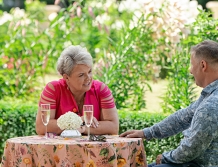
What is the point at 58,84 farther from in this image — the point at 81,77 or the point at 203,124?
the point at 203,124

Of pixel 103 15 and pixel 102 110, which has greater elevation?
pixel 103 15

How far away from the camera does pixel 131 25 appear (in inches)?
313

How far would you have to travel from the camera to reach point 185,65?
7.46m

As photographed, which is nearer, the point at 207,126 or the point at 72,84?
the point at 207,126

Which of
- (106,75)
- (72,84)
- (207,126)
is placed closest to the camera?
(207,126)

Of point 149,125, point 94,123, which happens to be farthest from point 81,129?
point 149,125

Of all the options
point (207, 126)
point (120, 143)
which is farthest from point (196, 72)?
point (120, 143)

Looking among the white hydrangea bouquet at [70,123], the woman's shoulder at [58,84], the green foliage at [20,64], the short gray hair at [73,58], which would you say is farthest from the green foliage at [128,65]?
the white hydrangea bouquet at [70,123]

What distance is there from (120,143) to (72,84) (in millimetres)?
906

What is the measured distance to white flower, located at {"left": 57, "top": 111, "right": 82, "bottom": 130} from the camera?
4.63 m

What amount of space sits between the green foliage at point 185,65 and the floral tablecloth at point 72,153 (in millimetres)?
2819

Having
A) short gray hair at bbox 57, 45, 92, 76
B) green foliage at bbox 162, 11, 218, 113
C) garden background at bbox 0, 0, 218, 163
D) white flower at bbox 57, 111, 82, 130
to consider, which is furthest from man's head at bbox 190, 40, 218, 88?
green foliage at bbox 162, 11, 218, 113

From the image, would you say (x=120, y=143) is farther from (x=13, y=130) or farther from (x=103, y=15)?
(x=103, y=15)

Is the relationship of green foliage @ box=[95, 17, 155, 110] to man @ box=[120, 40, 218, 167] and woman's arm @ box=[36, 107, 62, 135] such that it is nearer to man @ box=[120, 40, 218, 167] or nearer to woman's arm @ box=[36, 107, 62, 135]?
woman's arm @ box=[36, 107, 62, 135]
